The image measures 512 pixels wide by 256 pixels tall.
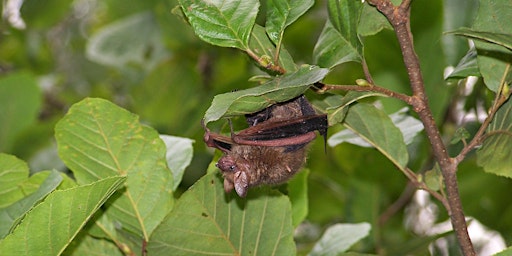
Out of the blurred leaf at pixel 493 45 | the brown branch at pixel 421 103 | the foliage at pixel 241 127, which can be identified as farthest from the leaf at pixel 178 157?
the blurred leaf at pixel 493 45

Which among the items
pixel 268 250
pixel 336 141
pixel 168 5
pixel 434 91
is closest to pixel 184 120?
pixel 168 5

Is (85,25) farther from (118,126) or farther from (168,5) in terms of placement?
(118,126)

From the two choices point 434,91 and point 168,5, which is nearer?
point 434,91

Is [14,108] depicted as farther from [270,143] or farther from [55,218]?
[270,143]

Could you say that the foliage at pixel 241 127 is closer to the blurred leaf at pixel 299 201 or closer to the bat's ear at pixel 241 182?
the blurred leaf at pixel 299 201

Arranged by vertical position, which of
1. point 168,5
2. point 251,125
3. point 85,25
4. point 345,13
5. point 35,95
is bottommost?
point 85,25

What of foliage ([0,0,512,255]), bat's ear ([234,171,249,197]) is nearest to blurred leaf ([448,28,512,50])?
foliage ([0,0,512,255])
